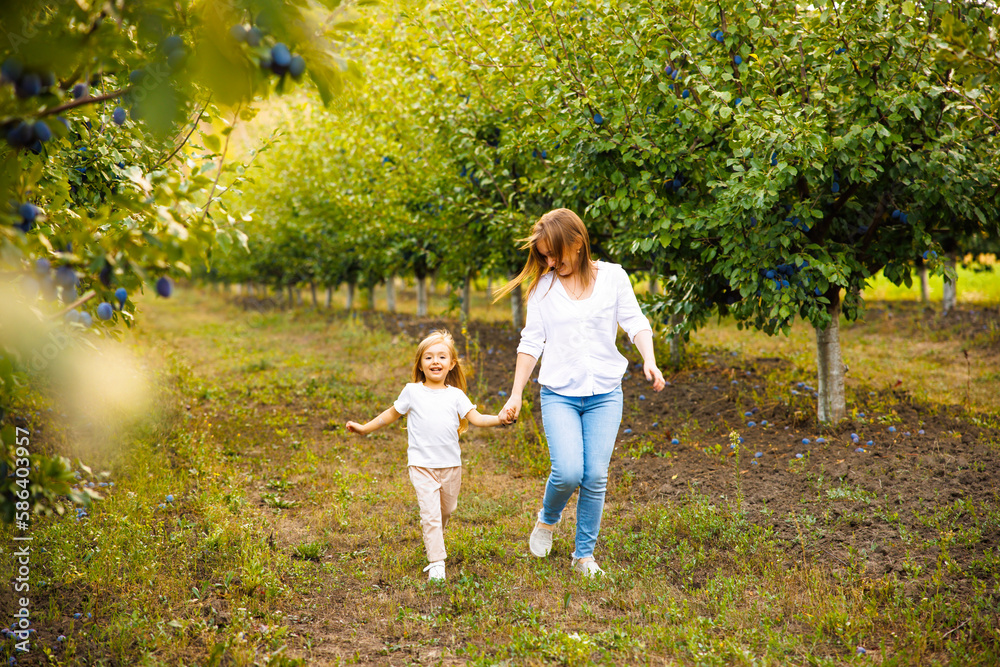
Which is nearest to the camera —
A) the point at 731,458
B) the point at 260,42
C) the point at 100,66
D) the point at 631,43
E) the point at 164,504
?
the point at 260,42

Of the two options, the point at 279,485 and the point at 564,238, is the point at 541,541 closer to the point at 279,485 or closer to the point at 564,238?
the point at 564,238

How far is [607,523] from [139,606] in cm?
300

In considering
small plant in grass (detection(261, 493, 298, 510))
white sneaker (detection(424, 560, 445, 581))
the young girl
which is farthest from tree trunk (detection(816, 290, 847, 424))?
small plant in grass (detection(261, 493, 298, 510))

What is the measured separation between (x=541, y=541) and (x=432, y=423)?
1.07 metres

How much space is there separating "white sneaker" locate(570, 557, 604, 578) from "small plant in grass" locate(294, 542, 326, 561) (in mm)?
1667

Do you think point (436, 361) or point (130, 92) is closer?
point (130, 92)

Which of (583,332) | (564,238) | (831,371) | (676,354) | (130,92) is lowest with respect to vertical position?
(676,354)

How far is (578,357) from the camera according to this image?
152 inches

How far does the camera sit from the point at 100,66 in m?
2.30

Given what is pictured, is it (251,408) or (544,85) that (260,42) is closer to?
(544,85)

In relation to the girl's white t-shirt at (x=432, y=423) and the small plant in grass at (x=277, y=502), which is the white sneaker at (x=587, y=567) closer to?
the girl's white t-shirt at (x=432, y=423)

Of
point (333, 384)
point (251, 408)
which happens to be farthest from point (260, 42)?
point (333, 384)

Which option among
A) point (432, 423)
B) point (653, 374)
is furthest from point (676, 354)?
point (432, 423)

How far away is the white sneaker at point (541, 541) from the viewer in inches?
168
